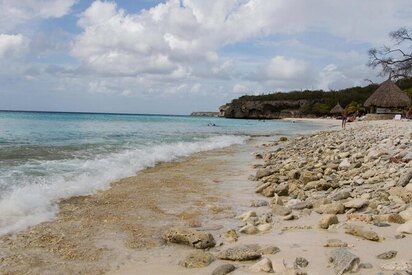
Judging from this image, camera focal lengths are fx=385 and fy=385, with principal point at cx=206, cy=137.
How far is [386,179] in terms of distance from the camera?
263 inches

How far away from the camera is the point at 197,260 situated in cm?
391

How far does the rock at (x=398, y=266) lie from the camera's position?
10.1 ft

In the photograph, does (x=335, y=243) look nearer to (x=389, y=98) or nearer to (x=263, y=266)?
(x=263, y=266)

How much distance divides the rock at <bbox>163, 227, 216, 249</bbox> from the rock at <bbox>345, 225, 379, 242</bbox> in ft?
5.06

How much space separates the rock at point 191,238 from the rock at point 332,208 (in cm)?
180

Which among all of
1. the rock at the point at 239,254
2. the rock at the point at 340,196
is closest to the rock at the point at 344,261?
the rock at the point at 239,254

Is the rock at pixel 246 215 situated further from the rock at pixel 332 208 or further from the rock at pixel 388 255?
the rock at pixel 388 255

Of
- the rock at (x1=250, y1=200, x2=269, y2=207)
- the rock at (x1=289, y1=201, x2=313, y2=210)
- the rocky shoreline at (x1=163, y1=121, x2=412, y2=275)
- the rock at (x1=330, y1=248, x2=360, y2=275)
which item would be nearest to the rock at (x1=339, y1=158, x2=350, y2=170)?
the rocky shoreline at (x1=163, y1=121, x2=412, y2=275)

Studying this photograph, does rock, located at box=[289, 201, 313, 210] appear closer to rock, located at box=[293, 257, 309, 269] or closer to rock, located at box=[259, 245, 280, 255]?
rock, located at box=[259, 245, 280, 255]

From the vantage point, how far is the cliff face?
101812 millimetres

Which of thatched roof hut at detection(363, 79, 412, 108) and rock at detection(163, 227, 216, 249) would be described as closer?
rock at detection(163, 227, 216, 249)

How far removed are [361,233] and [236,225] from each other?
1.76 metres

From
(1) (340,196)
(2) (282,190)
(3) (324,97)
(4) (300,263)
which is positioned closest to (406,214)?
(1) (340,196)

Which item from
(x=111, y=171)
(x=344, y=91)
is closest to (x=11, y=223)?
(x=111, y=171)
